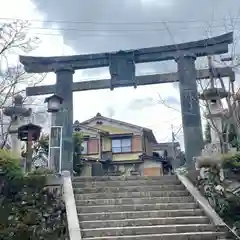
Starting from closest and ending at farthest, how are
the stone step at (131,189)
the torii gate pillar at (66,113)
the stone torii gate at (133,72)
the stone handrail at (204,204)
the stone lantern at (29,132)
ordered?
1. the stone handrail at (204,204)
2. the stone step at (131,189)
3. the stone lantern at (29,132)
4. the torii gate pillar at (66,113)
5. the stone torii gate at (133,72)

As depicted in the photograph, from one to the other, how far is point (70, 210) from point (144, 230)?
1645 mm

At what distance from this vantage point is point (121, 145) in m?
30.9

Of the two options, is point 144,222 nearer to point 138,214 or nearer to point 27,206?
point 138,214

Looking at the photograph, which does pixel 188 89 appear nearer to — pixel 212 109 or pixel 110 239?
pixel 212 109

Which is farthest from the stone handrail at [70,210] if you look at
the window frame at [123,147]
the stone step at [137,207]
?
the window frame at [123,147]

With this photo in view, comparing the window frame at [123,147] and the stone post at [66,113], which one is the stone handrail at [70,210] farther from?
the window frame at [123,147]

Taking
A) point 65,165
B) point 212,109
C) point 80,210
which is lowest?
point 80,210

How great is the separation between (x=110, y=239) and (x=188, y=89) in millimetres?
7948

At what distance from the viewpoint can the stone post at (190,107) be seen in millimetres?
13359

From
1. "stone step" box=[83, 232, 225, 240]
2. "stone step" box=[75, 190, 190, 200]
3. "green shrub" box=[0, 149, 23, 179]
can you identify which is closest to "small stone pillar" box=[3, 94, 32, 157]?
"green shrub" box=[0, 149, 23, 179]

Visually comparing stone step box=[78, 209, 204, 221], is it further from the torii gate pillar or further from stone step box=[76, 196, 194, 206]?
the torii gate pillar

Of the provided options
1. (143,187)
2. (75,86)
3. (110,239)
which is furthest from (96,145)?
(110,239)

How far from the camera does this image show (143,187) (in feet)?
32.9

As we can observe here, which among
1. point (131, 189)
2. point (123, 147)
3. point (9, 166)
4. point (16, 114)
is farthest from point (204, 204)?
point (123, 147)
